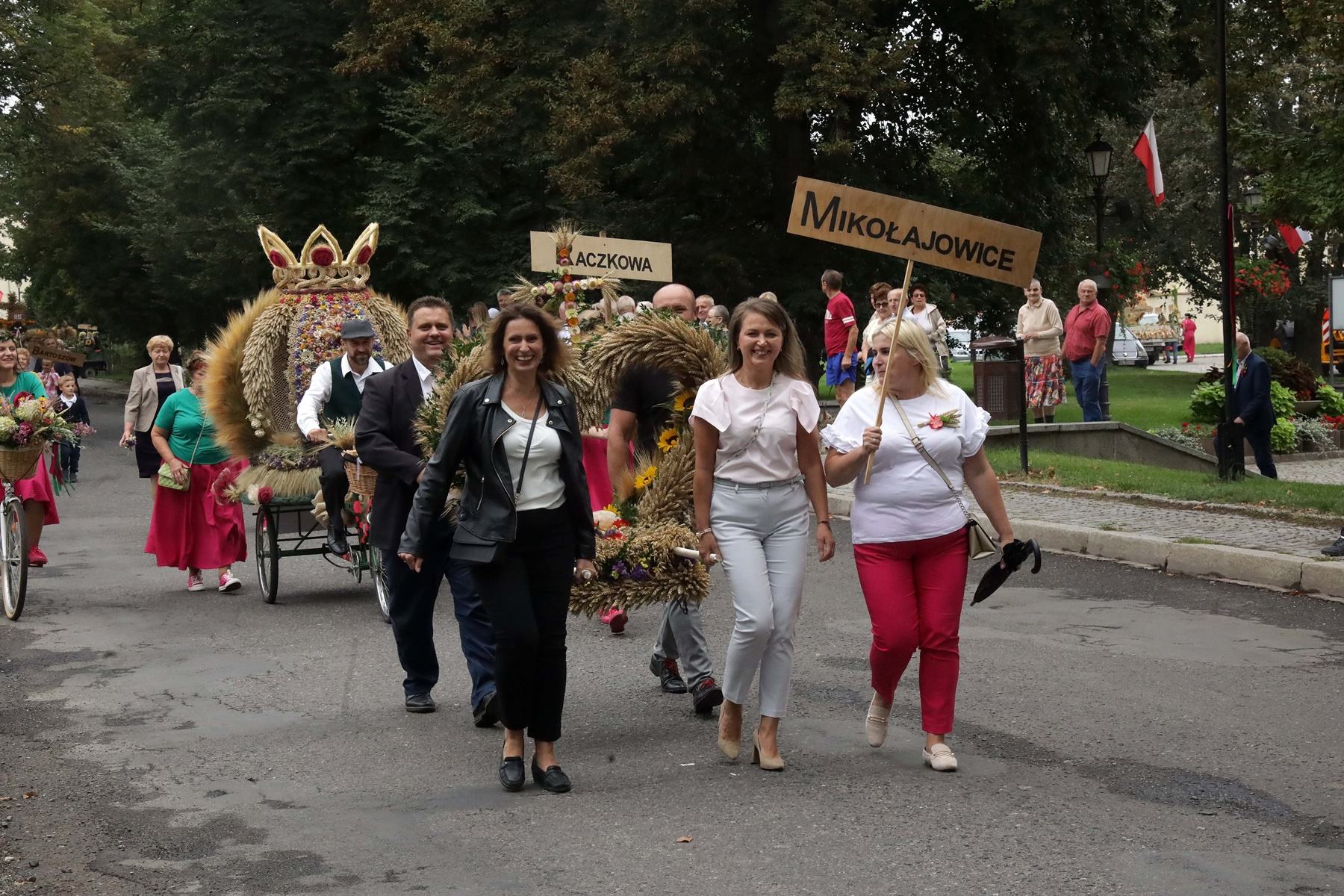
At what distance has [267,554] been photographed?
474 inches

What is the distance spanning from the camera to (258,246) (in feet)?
127

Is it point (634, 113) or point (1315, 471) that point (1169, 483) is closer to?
point (1315, 471)

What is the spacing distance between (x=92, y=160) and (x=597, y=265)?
136 feet

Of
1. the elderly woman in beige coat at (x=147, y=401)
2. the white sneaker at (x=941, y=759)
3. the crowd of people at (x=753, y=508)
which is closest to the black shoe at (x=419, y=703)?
the crowd of people at (x=753, y=508)

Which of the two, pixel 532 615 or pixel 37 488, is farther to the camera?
pixel 37 488

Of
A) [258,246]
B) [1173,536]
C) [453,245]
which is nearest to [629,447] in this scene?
[1173,536]

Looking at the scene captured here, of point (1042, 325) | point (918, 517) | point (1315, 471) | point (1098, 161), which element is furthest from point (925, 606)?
point (1098, 161)

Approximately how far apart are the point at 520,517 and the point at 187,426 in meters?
7.18

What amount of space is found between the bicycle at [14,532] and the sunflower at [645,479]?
5434 mm

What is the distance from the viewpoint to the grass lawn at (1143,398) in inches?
1059

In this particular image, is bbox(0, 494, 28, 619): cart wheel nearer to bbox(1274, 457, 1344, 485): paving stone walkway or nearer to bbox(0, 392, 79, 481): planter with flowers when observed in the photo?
bbox(0, 392, 79, 481): planter with flowers

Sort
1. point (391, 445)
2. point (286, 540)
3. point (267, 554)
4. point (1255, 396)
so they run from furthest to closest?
point (1255, 396), point (286, 540), point (267, 554), point (391, 445)

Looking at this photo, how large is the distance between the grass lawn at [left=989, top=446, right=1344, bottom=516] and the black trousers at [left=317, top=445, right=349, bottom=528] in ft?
26.4

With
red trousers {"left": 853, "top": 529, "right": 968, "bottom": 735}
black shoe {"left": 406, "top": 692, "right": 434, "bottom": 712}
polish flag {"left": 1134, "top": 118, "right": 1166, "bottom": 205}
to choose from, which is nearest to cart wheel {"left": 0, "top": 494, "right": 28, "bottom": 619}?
black shoe {"left": 406, "top": 692, "right": 434, "bottom": 712}
